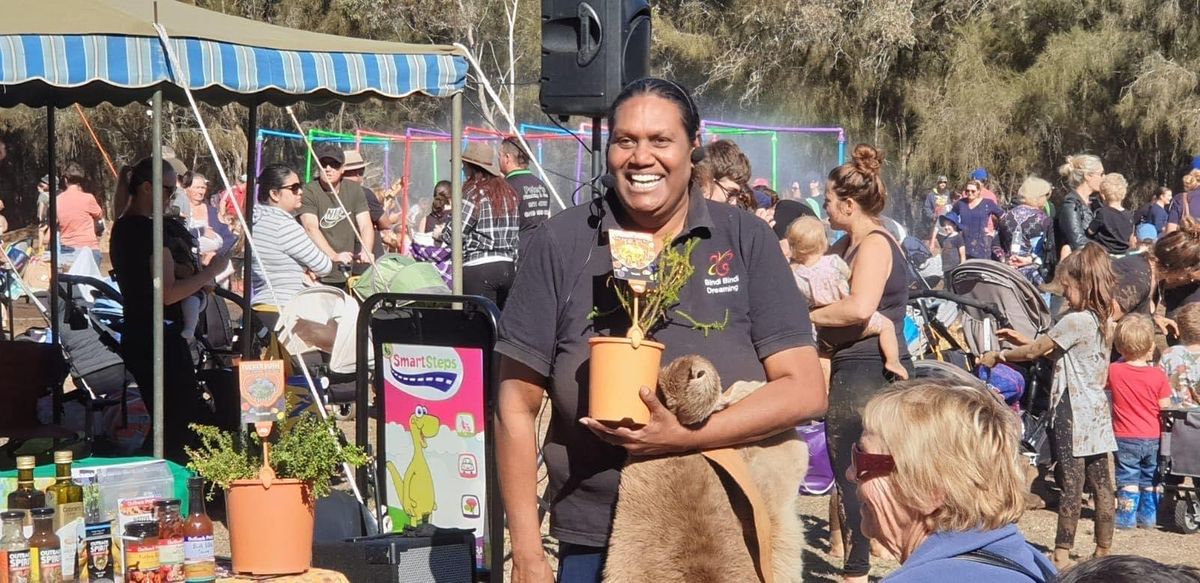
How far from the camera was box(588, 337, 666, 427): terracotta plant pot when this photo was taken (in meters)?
2.62

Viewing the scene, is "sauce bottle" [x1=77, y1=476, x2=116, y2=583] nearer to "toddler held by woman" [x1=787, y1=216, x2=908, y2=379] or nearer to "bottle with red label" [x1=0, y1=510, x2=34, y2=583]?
"bottle with red label" [x1=0, y1=510, x2=34, y2=583]

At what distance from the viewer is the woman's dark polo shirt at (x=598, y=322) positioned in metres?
2.83

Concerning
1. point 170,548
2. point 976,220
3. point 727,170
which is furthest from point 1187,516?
point 976,220

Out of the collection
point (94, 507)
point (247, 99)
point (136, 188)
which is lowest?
point (94, 507)

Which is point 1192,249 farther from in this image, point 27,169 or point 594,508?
point 27,169

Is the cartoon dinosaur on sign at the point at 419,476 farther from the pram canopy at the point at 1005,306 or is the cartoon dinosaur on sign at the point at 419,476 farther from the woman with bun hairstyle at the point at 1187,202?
the woman with bun hairstyle at the point at 1187,202

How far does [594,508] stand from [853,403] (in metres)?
2.50

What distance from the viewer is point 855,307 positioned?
16.4ft

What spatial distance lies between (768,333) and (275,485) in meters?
1.86

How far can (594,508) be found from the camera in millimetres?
2842

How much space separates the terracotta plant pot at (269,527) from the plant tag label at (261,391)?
0.21 metres

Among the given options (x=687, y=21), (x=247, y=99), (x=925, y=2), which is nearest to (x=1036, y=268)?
(x=247, y=99)

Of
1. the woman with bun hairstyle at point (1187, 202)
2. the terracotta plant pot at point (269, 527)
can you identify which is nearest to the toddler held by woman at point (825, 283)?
the terracotta plant pot at point (269, 527)

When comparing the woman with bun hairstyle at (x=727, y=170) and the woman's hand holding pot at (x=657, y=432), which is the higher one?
the woman with bun hairstyle at (x=727, y=170)
